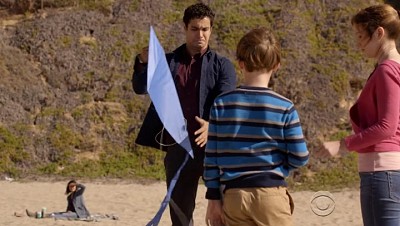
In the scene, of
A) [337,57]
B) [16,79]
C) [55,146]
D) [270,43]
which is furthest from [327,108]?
[270,43]

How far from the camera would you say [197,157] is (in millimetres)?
4461

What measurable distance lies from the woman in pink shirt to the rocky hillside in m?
11.9

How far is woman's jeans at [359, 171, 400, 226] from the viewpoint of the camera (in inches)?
137

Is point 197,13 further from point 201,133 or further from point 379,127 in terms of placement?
point 379,127

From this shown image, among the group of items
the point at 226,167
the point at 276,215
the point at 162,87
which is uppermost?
the point at 162,87

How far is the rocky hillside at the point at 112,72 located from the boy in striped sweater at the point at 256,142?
474 inches

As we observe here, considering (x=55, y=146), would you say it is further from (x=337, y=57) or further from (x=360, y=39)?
(x=360, y=39)

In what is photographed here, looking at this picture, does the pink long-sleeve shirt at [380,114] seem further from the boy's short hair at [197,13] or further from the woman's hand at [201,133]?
the boy's short hair at [197,13]

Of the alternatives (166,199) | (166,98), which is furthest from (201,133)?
(166,199)

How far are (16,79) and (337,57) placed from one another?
311 inches

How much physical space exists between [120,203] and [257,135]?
8793 millimetres

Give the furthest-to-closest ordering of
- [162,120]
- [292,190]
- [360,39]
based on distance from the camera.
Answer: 1. [292,190]
2. [162,120]
3. [360,39]

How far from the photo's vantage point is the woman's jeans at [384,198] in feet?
11.4

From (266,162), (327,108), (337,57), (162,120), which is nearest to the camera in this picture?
(266,162)
